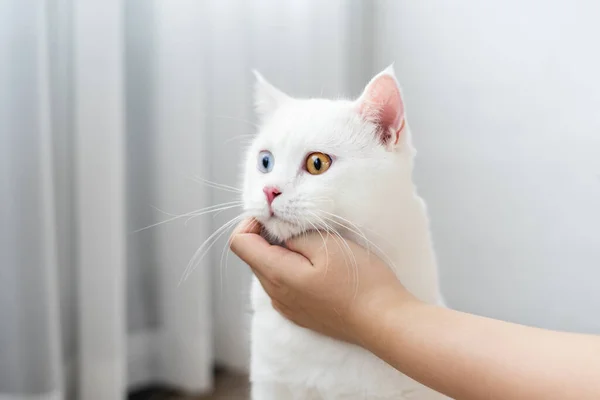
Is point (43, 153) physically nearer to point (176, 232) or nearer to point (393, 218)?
point (176, 232)

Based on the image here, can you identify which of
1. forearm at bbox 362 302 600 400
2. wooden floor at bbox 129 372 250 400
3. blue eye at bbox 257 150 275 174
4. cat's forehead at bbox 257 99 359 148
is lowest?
wooden floor at bbox 129 372 250 400

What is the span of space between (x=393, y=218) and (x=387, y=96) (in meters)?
0.15

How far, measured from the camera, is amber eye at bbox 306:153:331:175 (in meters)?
0.63

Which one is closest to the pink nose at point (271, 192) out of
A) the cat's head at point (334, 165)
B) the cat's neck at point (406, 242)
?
the cat's head at point (334, 165)

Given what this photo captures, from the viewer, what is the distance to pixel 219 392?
4.21 ft

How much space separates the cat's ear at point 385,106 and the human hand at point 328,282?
0.49 feet

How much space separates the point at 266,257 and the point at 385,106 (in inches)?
9.4

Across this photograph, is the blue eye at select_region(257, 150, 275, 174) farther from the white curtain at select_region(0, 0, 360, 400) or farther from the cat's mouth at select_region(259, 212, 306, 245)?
the white curtain at select_region(0, 0, 360, 400)

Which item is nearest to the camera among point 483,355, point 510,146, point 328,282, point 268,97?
point 483,355

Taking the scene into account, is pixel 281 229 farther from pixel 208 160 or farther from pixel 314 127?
pixel 208 160

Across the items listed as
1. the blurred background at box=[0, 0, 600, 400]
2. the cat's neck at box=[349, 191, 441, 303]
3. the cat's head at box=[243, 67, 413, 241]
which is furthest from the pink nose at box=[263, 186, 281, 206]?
the blurred background at box=[0, 0, 600, 400]

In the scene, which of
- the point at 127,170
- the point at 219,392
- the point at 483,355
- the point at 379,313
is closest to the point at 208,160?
the point at 127,170

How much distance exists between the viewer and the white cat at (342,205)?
0.62 meters

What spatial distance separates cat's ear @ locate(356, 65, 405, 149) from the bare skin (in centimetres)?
15
